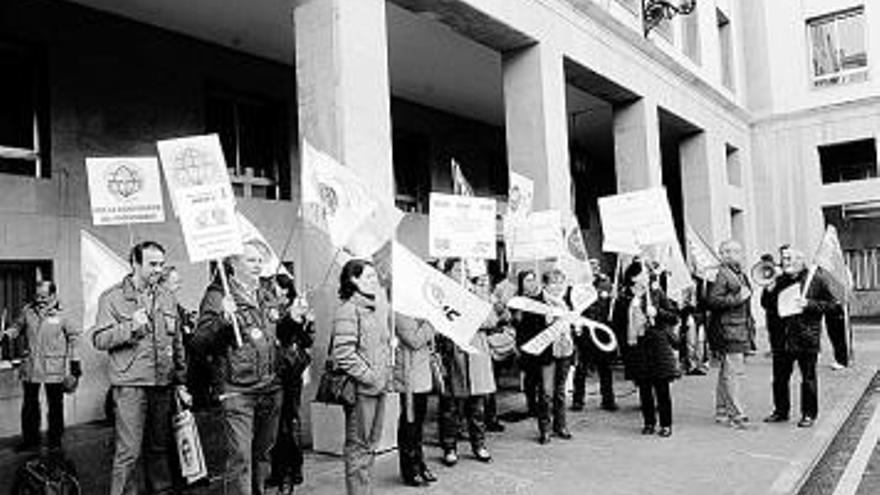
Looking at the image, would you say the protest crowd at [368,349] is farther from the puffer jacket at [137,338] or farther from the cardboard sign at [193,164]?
the cardboard sign at [193,164]

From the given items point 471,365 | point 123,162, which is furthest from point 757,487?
point 123,162

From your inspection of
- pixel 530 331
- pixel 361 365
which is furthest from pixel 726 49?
pixel 361 365

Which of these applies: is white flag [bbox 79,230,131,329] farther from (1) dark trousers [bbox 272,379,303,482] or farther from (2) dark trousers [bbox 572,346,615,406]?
(2) dark trousers [bbox 572,346,615,406]

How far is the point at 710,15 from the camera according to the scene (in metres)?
21.1

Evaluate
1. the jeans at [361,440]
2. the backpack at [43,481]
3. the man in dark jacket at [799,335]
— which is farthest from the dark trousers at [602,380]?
Result: the backpack at [43,481]

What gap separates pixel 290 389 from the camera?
6.45 meters

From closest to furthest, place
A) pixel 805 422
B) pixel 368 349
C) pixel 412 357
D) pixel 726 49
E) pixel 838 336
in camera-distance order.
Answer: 1. pixel 368 349
2. pixel 412 357
3. pixel 805 422
4. pixel 838 336
5. pixel 726 49

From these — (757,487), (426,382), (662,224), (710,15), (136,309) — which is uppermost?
(710,15)

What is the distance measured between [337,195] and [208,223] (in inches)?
48.0

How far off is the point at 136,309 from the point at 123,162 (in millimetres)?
1151

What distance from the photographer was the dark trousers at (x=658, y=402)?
7.97 m

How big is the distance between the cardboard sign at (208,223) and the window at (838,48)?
23079mm

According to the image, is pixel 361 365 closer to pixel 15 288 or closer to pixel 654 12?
pixel 15 288

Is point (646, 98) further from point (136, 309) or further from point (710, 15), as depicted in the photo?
point (136, 309)
